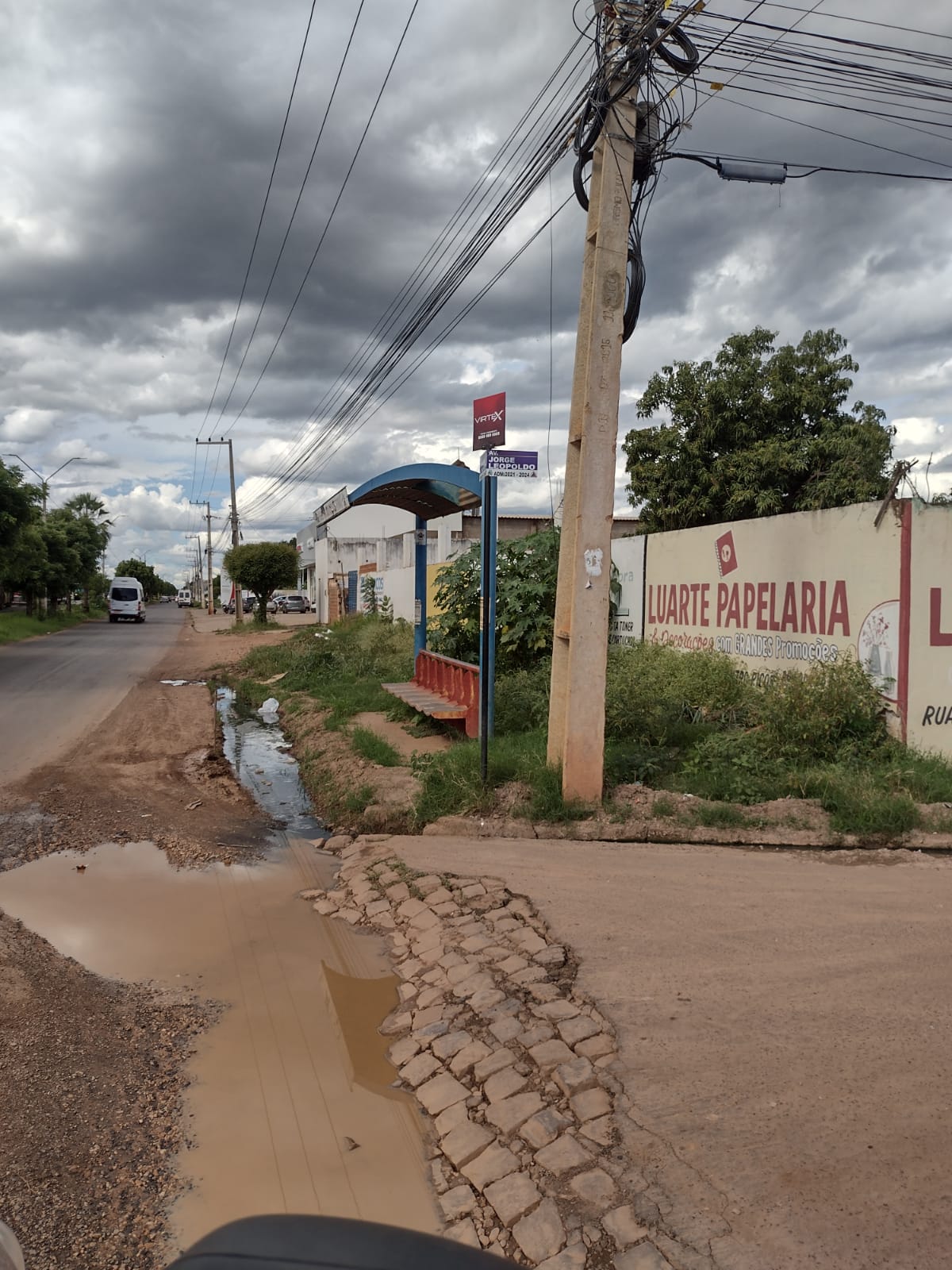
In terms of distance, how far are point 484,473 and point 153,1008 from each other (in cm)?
462

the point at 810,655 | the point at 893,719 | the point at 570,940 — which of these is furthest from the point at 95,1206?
the point at 810,655

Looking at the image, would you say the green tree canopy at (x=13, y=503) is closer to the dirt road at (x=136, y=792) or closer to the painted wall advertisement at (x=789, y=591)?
the dirt road at (x=136, y=792)

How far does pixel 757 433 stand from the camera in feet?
60.5

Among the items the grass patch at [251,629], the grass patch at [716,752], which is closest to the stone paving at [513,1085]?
the grass patch at [716,752]

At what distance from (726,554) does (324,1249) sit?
389 inches

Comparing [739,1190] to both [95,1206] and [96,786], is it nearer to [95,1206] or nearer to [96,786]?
[95,1206]

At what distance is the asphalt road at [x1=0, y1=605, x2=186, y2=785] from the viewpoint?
35.7 feet

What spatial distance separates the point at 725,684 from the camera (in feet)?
31.6

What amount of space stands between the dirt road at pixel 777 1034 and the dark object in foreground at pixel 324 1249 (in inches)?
63.6

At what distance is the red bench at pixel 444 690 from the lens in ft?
31.6

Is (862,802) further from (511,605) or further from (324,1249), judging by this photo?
(324,1249)

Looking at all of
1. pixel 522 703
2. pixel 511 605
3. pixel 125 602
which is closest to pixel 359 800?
pixel 522 703

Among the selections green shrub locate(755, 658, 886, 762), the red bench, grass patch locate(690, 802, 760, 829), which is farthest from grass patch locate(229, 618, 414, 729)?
grass patch locate(690, 802, 760, 829)

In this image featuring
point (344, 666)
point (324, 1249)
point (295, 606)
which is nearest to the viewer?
point (324, 1249)
